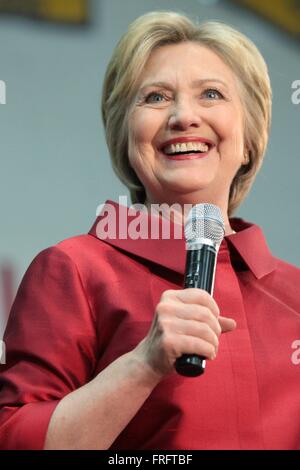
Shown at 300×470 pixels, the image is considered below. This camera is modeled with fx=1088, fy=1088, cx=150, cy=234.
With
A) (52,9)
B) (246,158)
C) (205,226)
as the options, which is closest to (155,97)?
(246,158)

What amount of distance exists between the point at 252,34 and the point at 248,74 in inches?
26.6

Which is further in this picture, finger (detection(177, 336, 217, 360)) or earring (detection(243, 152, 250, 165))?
earring (detection(243, 152, 250, 165))

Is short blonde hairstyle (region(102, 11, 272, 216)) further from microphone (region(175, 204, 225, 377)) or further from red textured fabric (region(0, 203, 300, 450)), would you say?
microphone (region(175, 204, 225, 377))

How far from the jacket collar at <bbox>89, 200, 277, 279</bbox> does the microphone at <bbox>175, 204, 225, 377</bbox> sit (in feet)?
0.74

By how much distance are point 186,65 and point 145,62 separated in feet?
0.24

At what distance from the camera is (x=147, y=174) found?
190 cm

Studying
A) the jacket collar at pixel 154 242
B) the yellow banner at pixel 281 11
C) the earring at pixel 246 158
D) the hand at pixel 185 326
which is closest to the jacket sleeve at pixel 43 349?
the jacket collar at pixel 154 242

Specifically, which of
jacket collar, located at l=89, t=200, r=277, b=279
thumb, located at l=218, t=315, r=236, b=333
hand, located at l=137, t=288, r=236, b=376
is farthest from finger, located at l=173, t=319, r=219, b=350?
jacket collar, located at l=89, t=200, r=277, b=279

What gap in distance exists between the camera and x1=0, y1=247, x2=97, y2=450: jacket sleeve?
1.55 metres

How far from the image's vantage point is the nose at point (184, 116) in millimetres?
1832

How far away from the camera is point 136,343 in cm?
163

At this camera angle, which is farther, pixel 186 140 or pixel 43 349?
pixel 186 140

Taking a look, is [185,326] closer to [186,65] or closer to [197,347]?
[197,347]
